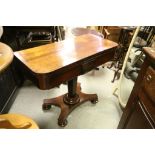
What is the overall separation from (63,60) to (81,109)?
82 centimetres

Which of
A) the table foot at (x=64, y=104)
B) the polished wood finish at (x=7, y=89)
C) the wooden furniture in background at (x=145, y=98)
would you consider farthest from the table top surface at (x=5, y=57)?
the table foot at (x=64, y=104)

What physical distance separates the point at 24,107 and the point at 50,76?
36.3 inches

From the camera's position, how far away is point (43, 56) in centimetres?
108

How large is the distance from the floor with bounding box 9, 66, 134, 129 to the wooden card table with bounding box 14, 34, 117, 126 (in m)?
0.14

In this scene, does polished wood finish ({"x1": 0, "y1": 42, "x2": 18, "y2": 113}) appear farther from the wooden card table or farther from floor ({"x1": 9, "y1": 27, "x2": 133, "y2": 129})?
the wooden card table

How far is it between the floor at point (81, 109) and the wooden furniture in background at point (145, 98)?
2.16 ft

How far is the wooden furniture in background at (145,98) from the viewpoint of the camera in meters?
0.68

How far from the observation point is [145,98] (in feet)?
2.44
